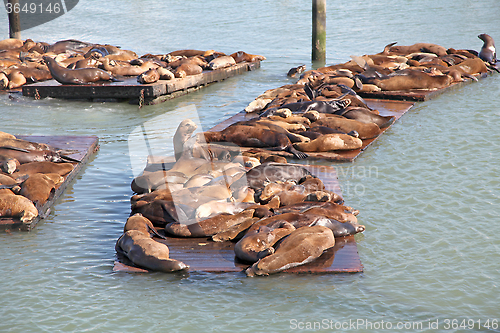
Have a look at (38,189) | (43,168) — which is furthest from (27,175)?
(38,189)

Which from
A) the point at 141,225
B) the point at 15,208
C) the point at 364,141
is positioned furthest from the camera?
the point at 364,141

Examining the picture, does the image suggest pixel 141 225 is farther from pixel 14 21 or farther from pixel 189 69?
pixel 14 21

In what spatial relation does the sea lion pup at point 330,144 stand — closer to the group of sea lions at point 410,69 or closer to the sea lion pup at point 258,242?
the sea lion pup at point 258,242

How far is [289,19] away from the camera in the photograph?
3005 centimetres

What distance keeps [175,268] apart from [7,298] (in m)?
1.35

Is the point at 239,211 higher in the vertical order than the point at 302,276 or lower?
higher

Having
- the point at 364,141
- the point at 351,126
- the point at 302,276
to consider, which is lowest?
the point at 364,141

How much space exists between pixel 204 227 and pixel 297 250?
0.99m

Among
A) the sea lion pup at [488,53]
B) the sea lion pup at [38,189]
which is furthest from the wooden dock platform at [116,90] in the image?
the sea lion pup at [488,53]

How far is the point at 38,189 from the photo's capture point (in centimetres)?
592

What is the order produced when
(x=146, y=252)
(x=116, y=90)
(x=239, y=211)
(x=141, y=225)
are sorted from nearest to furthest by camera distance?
1. (x=146, y=252)
2. (x=141, y=225)
3. (x=239, y=211)
4. (x=116, y=90)

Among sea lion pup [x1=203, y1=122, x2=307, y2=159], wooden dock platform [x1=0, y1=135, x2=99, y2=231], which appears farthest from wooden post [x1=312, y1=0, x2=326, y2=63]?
wooden dock platform [x1=0, y1=135, x2=99, y2=231]

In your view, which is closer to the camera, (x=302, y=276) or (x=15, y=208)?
(x=302, y=276)

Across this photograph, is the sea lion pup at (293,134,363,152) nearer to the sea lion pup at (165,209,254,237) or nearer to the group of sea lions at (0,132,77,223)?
the sea lion pup at (165,209,254,237)
